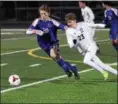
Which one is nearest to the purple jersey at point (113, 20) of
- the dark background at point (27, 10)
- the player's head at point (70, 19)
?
the player's head at point (70, 19)

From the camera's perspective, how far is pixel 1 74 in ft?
49.2

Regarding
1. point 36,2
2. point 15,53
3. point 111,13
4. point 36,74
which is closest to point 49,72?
point 36,74

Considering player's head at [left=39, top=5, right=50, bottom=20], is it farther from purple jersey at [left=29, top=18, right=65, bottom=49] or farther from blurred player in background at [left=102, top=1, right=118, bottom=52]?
blurred player in background at [left=102, top=1, right=118, bottom=52]

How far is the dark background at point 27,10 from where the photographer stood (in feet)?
150

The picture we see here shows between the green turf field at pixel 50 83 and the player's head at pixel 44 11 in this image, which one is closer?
the green turf field at pixel 50 83

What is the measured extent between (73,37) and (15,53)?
871 cm

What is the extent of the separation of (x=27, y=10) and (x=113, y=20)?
29.4 m

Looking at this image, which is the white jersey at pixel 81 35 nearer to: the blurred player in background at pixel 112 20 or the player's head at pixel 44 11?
the player's head at pixel 44 11

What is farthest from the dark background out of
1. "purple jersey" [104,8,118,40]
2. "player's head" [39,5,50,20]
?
"player's head" [39,5,50,20]

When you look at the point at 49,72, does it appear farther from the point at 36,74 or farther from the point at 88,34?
the point at 88,34

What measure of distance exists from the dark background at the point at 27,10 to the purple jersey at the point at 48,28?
31.1m

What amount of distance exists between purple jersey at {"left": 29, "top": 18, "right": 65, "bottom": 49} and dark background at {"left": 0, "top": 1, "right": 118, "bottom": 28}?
31.1 m

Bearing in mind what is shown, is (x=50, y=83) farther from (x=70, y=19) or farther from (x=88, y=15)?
(x=88, y=15)

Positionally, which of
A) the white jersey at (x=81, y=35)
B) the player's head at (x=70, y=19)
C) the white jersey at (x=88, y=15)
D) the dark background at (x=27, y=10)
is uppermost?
the player's head at (x=70, y=19)
